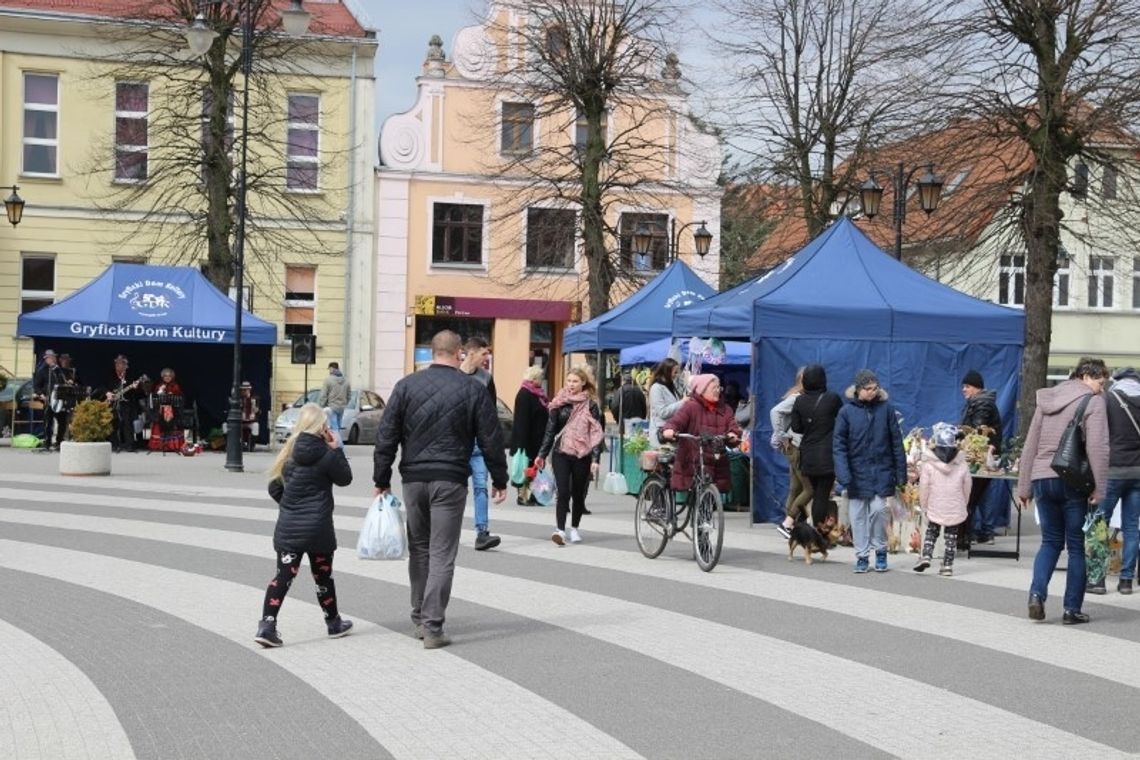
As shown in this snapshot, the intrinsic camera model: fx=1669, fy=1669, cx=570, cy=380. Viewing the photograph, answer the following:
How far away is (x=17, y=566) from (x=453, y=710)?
6.90 metres

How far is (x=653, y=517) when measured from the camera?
14.8m

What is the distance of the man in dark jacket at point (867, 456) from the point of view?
46.1 ft

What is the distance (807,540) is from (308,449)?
6.12 m

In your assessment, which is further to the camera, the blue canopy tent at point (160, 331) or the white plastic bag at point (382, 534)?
the blue canopy tent at point (160, 331)

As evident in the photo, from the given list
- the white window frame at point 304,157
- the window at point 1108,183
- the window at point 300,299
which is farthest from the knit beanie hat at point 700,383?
the window at point 300,299

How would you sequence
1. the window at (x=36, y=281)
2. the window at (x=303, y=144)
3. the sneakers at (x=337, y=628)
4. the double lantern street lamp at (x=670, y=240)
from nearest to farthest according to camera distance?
the sneakers at (x=337, y=628) < the double lantern street lamp at (x=670, y=240) < the window at (x=36, y=281) < the window at (x=303, y=144)

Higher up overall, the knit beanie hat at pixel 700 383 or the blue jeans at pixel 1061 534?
the knit beanie hat at pixel 700 383

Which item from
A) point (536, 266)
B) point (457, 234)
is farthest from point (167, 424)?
point (536, 266)

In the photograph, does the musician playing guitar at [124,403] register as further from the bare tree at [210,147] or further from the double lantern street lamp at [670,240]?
the double lantern street lamp at [670,240]

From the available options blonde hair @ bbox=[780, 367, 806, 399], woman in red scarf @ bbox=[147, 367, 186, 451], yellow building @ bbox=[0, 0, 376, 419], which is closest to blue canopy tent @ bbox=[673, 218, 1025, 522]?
blonde hair @ bbox=[780, 367, 806, 399]

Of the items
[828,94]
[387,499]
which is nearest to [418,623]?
[387,499]

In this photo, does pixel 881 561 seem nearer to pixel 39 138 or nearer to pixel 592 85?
pixel 592 85

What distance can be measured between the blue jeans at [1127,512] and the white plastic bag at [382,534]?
16.8 feet

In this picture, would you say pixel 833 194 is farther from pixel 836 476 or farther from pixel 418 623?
pixel 418 623
